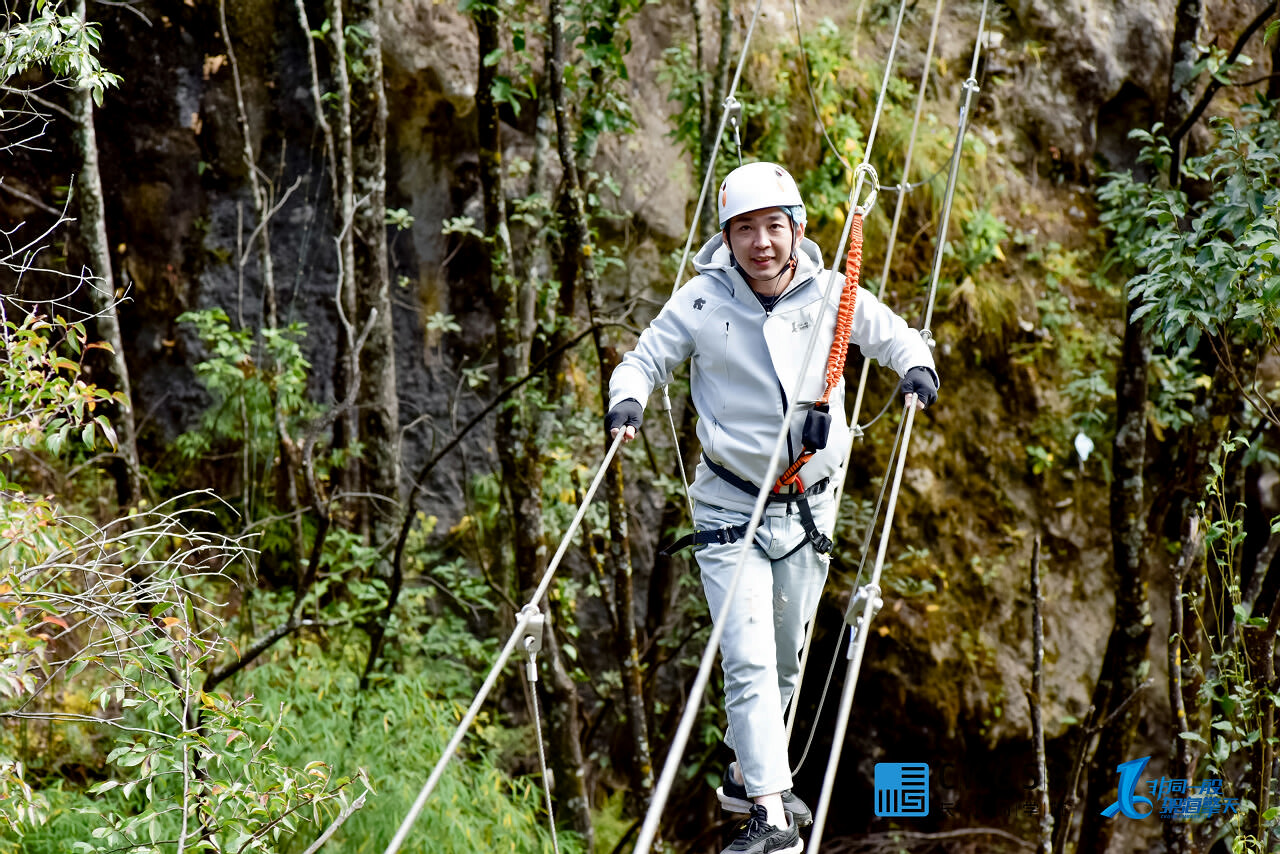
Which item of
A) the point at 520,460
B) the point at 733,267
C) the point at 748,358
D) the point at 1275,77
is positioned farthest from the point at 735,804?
the point at 1275,77

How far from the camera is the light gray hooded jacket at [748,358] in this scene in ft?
8.44

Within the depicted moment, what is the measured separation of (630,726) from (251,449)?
8.39ft

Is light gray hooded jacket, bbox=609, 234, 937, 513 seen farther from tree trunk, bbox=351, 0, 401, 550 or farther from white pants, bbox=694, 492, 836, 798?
tree trunk, bbox=351, 0, 401, 550

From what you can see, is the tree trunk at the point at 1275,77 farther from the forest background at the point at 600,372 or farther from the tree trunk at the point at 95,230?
the tree trunk at the point at 95,230

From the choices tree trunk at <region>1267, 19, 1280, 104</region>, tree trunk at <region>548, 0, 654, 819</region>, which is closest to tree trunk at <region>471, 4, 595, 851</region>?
tree trunk at <region>548, 0, 654, 819</region>

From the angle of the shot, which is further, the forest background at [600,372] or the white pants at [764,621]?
the forest background at [600,372]

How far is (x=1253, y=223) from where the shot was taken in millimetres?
3137

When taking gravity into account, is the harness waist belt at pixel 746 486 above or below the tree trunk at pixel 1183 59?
below

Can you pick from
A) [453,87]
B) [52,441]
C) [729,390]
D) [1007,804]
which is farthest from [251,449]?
[1007,804]

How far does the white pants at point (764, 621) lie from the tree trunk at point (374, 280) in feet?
9.98

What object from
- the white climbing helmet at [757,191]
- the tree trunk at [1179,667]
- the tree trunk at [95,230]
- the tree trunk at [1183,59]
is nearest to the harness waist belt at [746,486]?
the white climbing helmet at [757,191]

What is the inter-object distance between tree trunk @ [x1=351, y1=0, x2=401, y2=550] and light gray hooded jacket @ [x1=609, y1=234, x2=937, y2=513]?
300 cm

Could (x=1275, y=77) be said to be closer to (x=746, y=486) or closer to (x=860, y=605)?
(x=746, y=486)

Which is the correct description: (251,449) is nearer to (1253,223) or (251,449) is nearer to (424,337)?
(424,337)
